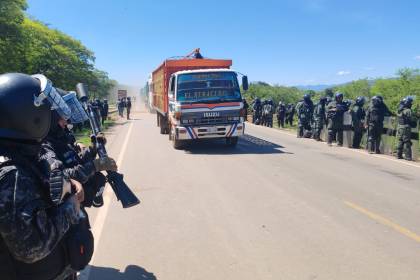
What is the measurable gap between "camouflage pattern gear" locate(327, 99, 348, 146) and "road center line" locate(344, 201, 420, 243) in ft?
29.2

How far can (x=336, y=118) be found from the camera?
49.3ft

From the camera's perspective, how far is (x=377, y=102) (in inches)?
514

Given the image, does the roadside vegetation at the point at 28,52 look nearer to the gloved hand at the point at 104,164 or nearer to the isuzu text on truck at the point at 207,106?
the isuzu text on truck at the point at 207,106

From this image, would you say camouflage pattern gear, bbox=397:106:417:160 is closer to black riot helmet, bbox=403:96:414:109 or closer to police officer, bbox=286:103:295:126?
black riot helmet, bbox=403:96:414:109

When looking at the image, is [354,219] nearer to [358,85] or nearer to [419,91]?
[419,91]

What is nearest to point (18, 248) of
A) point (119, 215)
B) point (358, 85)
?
point (119, 215)

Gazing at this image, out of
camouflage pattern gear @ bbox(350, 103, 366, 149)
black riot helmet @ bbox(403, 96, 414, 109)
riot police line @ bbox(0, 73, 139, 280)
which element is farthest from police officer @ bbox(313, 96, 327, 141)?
riot police line @ bbox(0, 73, 139, 280)

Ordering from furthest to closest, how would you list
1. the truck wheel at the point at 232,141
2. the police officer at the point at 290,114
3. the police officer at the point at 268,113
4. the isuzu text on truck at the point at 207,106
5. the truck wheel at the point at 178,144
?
the police officer at the point at 290,114 < the police officer at the point at 268,113 < the truck wheel at the point at 232,141 < the truck wheel at the point at 178,144 < the isuzu text on truck at the point at 207,106

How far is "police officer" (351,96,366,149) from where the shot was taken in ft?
46.6

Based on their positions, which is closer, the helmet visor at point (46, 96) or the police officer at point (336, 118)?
the helmet visor at point (46, 96)

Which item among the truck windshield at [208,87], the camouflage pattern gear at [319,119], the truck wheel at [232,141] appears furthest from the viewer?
the camouflage pattern gear at [319,119]

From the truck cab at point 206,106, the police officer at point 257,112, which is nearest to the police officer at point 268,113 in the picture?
the police officer at point 257,112

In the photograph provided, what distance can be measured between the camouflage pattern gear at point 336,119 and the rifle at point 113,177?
12.4m

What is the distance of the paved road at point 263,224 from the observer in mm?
4090
